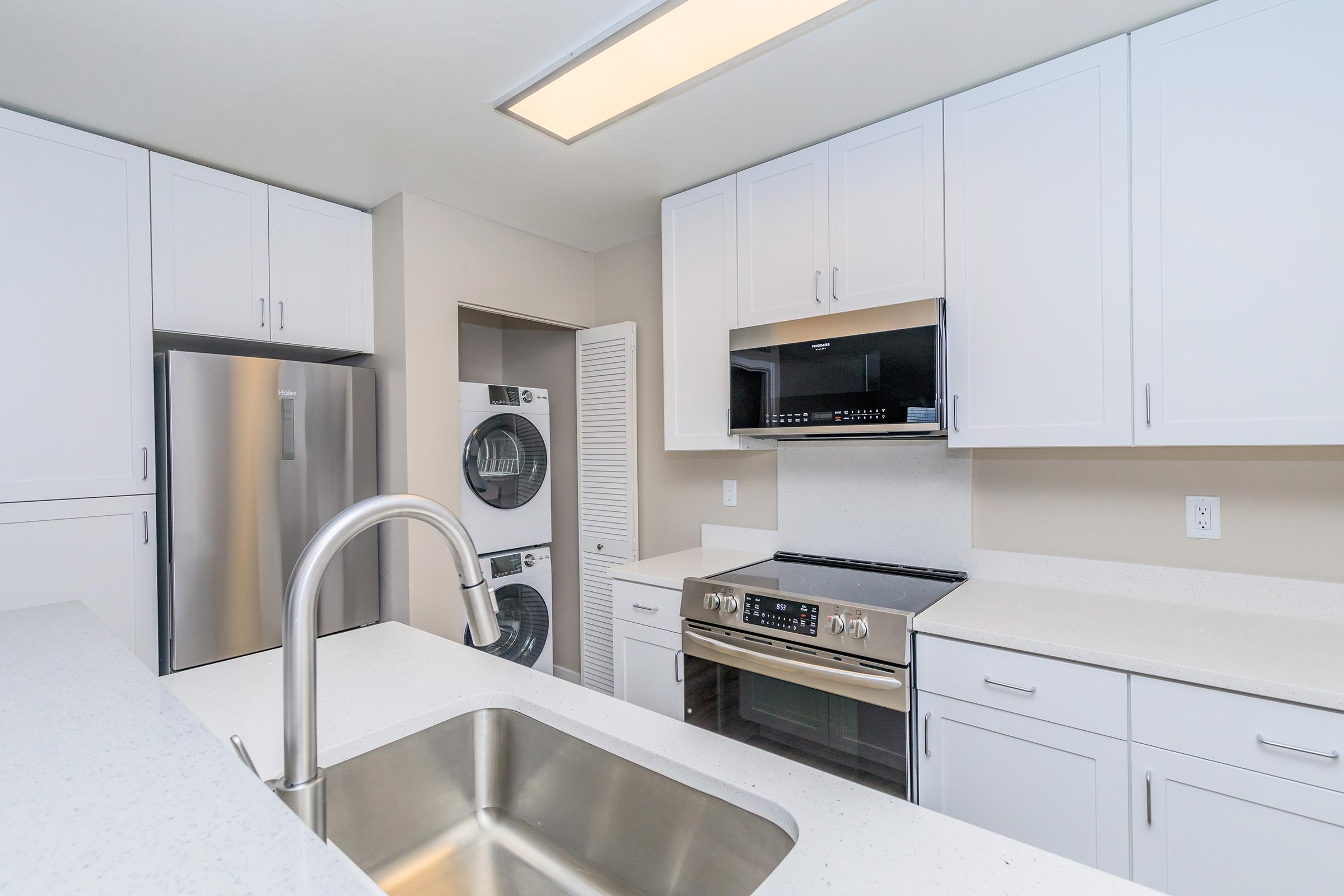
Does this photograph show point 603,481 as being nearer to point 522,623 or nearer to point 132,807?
point 522,623

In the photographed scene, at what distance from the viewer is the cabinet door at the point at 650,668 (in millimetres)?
2316

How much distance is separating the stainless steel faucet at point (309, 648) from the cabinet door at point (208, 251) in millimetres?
2149

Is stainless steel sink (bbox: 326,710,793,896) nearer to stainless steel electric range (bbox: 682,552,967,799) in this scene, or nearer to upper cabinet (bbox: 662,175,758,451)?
stainless steel electric range (bbox: 682,552,967,799)

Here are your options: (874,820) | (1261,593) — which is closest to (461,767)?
(874,820)

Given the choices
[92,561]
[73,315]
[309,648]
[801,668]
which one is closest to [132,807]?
[309,648]

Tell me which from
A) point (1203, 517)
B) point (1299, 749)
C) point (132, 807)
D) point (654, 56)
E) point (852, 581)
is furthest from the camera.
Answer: point (852, 581)

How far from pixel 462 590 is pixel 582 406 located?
275 centimetres

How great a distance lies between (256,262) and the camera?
249 cm

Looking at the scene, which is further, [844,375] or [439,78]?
[844,375]

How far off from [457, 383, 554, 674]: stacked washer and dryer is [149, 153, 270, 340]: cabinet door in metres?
0.85

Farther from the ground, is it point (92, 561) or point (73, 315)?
point (73, 315)

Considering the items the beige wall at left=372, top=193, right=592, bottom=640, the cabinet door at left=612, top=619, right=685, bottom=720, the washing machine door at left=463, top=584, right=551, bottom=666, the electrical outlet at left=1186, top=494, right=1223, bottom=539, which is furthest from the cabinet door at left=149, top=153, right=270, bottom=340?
the electrical outlet at left=1186, top=494, right=1223, bottom=539

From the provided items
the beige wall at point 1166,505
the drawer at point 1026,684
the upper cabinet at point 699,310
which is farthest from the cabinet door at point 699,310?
the drawer at point 1026,684

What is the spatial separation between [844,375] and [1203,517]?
108 centimetres
